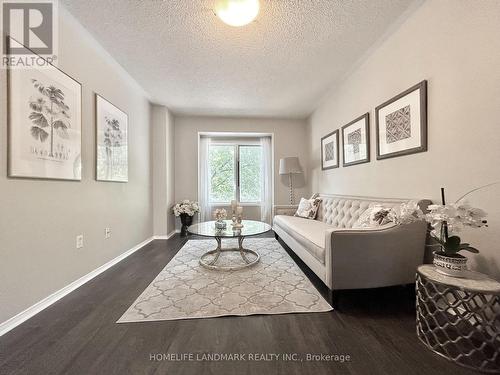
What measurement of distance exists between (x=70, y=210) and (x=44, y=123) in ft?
2.54

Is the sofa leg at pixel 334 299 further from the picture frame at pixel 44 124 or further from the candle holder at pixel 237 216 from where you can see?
the picture frame at pixel 44 124

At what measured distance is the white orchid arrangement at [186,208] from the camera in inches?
161

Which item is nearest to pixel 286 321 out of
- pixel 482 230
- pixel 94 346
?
pixel 94 346

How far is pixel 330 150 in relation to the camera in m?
3.56

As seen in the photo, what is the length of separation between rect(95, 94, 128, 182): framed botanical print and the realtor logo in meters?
0.64

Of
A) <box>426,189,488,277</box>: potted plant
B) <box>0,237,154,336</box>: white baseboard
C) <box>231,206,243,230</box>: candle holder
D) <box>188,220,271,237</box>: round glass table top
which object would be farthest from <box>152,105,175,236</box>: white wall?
<box>426,189,488,277</box>: potted plant

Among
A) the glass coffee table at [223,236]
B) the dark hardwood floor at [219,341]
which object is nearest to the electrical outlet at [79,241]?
the dark hardwood floor at [219,341]

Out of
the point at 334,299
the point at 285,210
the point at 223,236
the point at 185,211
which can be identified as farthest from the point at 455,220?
the point at 185,211

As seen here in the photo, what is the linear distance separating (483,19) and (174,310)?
9.66 ft

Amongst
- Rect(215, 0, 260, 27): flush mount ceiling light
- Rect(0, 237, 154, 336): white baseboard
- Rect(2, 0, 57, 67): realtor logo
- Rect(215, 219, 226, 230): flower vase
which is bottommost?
Rect(0, 237, 154, 336): white baseboard

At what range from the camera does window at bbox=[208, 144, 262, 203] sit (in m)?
4.91

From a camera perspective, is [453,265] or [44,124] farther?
[44,124]

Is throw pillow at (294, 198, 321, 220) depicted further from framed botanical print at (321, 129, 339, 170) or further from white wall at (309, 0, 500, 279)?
white wall at (309, 0, 500, 279)

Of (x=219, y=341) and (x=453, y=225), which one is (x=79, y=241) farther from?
(x=453, y=225)
